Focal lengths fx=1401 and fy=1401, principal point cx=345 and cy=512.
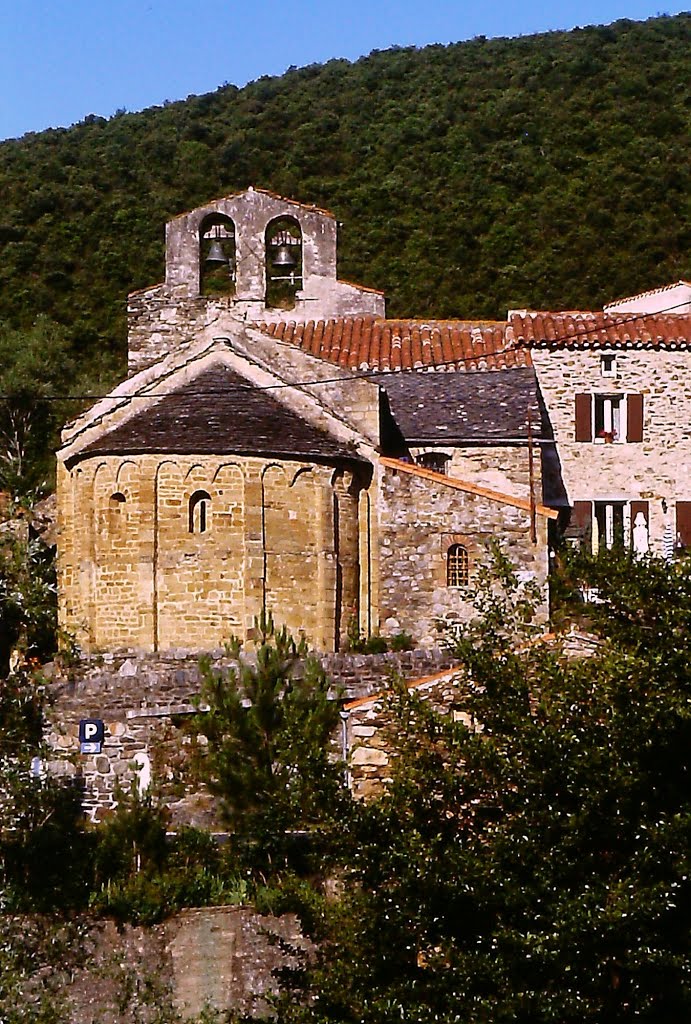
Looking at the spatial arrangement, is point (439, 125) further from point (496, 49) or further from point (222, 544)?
point (222, 544)

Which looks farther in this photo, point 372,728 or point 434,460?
point 434,460

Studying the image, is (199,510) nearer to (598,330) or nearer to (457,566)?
(457,566)

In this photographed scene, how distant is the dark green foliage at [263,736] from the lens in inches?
602

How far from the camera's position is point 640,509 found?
29.9 m

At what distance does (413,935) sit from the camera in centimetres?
1180

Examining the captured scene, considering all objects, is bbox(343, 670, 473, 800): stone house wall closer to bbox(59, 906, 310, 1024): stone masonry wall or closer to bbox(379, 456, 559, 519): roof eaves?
bbox(59, 906, 310, 1024): stone masonry wall

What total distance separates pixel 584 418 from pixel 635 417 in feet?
3.56

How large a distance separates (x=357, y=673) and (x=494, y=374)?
1061cm

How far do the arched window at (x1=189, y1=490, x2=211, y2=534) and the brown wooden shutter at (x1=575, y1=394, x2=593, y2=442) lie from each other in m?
10.4

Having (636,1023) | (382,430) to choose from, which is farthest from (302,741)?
(382,430)

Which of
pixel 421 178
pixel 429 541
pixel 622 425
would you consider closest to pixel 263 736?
pixel 429 541

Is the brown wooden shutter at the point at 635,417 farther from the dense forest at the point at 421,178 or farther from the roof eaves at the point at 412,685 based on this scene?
the dense forest at the point at 421,178

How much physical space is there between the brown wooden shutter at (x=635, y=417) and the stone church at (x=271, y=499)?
334cm

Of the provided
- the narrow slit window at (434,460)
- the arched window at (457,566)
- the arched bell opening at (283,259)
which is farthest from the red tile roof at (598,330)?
the arched window at (457,566)
